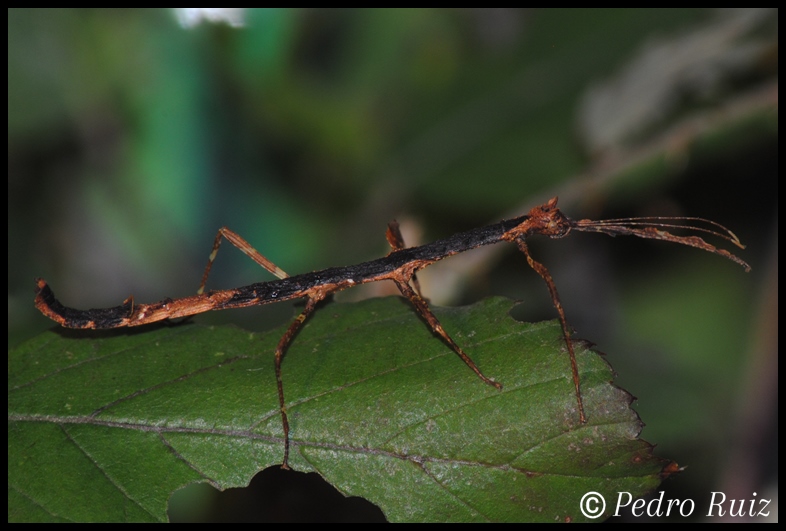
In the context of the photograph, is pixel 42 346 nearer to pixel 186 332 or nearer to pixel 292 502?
pixel 186 332

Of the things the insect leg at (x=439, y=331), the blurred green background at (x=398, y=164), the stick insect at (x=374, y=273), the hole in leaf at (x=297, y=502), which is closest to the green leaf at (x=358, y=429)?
the insect leg at (x=439, y=331)

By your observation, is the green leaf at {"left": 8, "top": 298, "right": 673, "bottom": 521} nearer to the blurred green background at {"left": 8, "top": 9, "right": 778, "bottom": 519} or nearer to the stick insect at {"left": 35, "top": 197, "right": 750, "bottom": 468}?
the stick insect at {"left": 35, "top": 197, "right": 750, "bottom": 468}

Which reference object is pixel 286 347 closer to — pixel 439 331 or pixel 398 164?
pixel 439 331

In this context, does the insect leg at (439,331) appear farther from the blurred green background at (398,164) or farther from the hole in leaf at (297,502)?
the blurred green background at (398,164)

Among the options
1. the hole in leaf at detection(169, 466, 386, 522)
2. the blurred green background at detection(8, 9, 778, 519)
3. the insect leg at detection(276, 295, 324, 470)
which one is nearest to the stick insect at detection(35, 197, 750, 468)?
the insect leg at detection(276, 295, 324, 470)

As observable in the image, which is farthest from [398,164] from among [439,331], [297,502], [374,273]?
[297,502]

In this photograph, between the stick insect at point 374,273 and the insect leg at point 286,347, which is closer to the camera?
the insect leg at point 286,347
